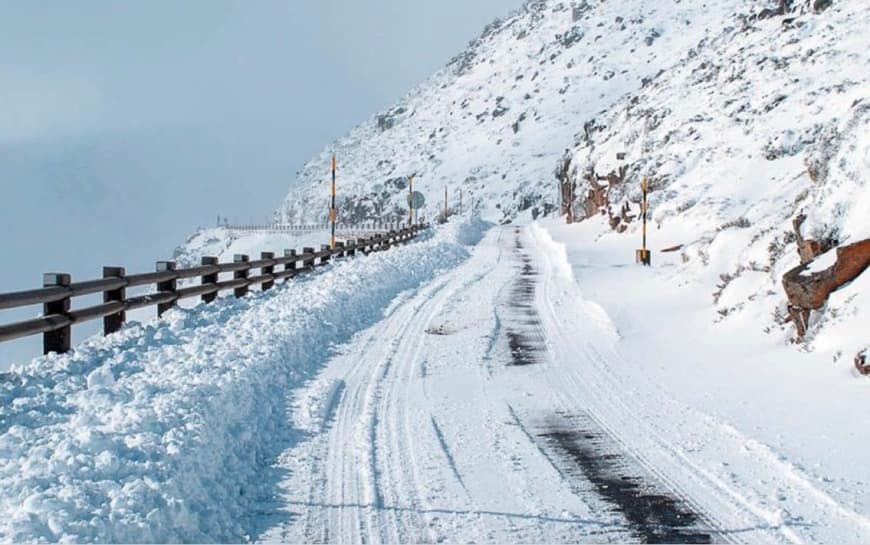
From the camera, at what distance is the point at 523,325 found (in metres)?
13.1

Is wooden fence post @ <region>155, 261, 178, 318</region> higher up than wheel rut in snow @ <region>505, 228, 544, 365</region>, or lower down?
higher up

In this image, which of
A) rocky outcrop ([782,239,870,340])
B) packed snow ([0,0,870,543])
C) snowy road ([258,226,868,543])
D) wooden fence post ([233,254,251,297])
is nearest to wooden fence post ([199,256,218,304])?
packed snow ([0,0,870,543])

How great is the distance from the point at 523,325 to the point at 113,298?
647 centimetres

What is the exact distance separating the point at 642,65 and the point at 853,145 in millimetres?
134080

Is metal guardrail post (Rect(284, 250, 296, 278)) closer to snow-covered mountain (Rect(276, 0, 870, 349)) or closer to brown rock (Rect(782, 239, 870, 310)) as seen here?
snow-covered mountain (Rect(276, 0, 870, 349))

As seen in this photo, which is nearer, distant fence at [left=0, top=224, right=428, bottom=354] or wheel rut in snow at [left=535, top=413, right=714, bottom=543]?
wheel rut in snow at [left=535, top=413, right=714, bottom=543]

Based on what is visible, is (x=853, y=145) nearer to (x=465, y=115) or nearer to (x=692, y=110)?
(x=692, y=110)

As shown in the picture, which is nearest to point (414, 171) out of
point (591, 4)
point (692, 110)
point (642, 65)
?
point (642, 65)

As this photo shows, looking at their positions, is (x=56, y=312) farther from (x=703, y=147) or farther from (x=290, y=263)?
(x=703, y=147)

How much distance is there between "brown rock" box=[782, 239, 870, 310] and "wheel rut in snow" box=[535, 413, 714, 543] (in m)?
3.77

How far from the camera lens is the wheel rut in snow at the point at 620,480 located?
486 cm

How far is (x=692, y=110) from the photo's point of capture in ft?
145

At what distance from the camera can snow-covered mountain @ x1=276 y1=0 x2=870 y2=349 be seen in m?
11.8

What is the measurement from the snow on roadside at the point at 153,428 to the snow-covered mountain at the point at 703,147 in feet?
22.0
